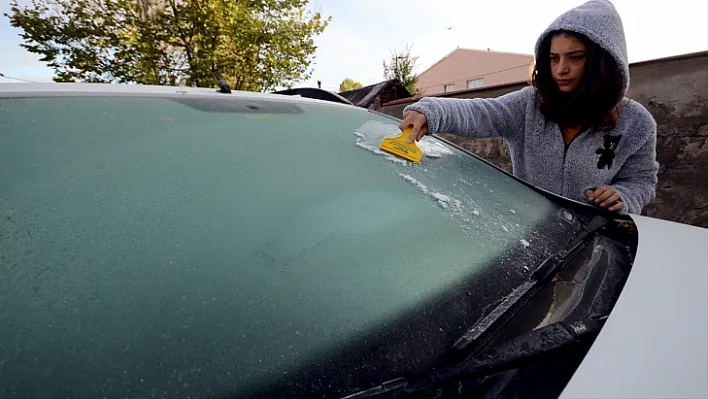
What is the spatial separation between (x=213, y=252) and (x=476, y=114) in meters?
1.19

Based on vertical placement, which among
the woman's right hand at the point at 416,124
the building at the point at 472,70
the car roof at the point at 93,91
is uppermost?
the building at the point at 472,70

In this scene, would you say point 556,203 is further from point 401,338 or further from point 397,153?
point 401,338

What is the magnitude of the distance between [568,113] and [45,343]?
1614 mm

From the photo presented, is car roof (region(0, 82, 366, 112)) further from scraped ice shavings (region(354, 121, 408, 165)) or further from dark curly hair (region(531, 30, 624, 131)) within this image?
dark curly hair (region(531, 30, 624, 131))

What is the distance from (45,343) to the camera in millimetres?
448

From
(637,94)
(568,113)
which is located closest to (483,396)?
(568,113)

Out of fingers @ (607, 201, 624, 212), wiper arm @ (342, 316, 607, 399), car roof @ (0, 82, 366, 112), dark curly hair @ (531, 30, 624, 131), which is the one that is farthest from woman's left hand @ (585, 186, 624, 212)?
car roof @ (0, 82, 366, 112)

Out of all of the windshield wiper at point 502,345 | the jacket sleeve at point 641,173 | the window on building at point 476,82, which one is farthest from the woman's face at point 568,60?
the window on building at point 476,82

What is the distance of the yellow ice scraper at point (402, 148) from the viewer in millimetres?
1080

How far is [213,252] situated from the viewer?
60 centimetres

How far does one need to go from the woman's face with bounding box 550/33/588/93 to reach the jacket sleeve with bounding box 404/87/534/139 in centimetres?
16

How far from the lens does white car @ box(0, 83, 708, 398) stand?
482mm

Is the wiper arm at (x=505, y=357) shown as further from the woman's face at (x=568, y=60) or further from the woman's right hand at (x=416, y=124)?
the woman's face at (x=568, y=60)

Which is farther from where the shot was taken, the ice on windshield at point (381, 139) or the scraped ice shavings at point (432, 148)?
the scraped ice shavings at point (432, 148)
